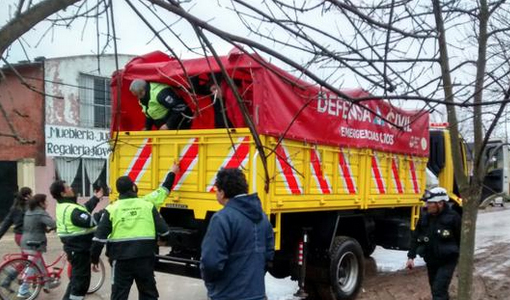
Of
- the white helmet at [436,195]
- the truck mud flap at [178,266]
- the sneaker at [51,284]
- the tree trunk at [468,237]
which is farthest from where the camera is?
the sneaker at [51,284]

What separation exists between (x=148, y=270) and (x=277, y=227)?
145 centimetres

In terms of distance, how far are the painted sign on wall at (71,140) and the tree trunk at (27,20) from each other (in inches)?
558

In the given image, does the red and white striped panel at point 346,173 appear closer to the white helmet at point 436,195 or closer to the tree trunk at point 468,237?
the white helmet at point 436,195

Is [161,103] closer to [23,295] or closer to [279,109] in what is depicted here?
[279,109]

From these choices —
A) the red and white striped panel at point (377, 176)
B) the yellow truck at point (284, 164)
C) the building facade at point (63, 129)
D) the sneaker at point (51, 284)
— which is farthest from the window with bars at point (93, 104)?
the red and white striped panel at point (377, 176)

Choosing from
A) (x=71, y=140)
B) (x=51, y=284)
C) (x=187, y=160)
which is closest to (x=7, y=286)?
(x=51, y=284)

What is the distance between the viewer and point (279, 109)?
6211 mm

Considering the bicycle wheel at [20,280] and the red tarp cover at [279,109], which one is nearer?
the red tarp cover at [279,109]

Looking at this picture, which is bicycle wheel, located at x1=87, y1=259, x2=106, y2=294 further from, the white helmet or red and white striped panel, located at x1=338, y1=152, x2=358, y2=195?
the white helmet

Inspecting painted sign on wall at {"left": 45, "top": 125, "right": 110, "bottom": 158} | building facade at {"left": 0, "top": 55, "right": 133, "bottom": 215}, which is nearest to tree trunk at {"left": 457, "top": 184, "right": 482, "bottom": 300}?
building facade at {"left": 0, "top": 55, "right": 133, "bottom": 215}

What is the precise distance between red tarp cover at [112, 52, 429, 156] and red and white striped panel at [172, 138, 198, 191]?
1.49 ft

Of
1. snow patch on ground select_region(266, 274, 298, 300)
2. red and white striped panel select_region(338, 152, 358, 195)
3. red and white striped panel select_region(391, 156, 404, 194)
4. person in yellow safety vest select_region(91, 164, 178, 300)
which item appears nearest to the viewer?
person in yellow safety vest select_region(91, 164, 178, 300)

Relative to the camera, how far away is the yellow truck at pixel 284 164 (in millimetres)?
6078

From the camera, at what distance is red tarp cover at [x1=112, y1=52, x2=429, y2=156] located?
601cm
